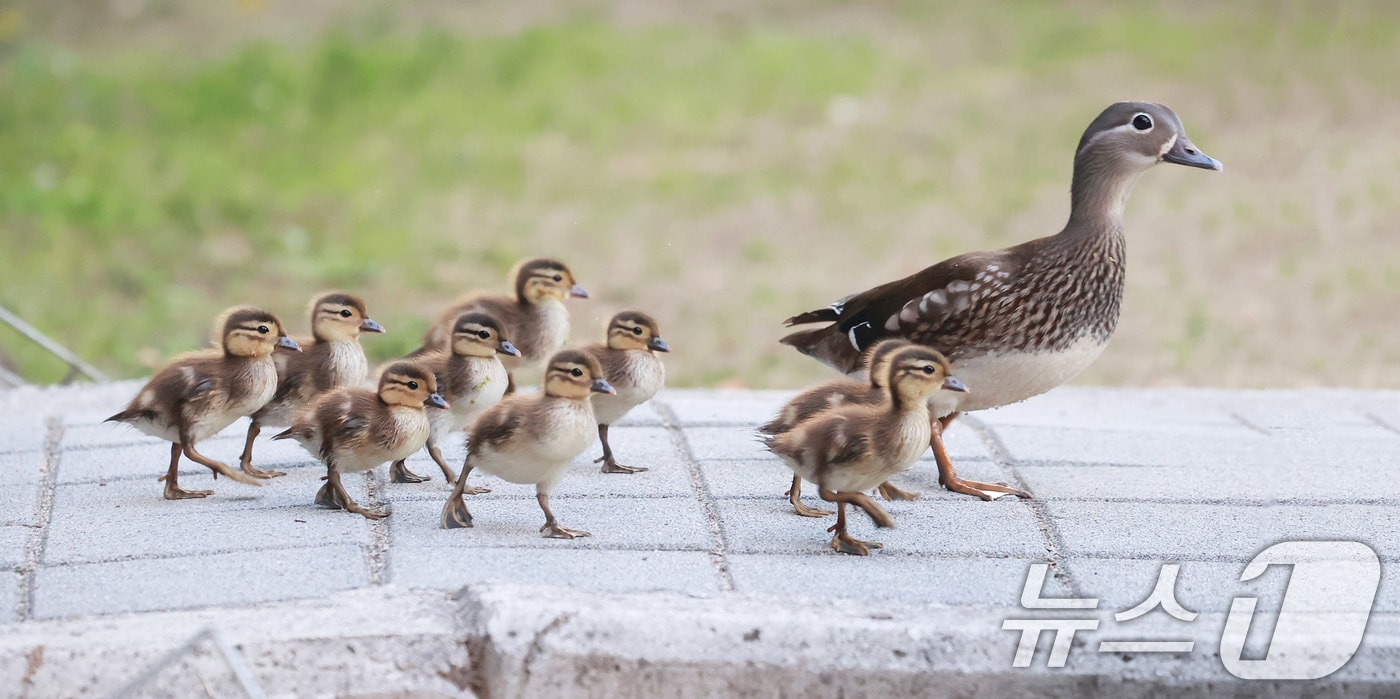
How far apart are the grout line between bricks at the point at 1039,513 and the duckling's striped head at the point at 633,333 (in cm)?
123

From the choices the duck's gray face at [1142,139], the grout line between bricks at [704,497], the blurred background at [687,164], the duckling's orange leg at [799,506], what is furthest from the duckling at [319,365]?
the blurred background at [687,164]

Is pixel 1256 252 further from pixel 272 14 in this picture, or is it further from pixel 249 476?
pixel 272 14

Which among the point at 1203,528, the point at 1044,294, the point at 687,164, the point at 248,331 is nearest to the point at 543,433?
the point at 248,331

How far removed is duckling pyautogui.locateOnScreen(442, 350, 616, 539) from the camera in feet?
14.1

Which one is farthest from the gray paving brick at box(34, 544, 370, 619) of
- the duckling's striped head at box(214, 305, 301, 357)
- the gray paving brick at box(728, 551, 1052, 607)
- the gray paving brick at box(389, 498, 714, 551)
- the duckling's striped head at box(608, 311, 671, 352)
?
the duckling's striped head at box(608, 311, 671, 352)

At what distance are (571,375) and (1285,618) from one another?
6.35ft

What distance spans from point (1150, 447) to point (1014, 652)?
2.07 metres

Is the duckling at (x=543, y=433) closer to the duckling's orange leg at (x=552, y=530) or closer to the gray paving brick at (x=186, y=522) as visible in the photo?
the duckling's orange leg at (x=552, y=530)

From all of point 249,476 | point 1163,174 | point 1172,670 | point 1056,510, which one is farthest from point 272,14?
point 1172,670

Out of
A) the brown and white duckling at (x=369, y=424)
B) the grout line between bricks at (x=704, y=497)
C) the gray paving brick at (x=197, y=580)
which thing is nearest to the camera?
the gray paving brick at (x=197, y=580)

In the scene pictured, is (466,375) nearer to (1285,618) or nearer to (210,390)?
(210,390)

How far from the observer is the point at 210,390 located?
15.3 ft

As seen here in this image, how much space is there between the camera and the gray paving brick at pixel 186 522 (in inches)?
168

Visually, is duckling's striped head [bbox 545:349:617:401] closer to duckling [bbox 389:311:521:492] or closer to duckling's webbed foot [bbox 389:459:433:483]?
duckling [bbox 389:311:521:492]
